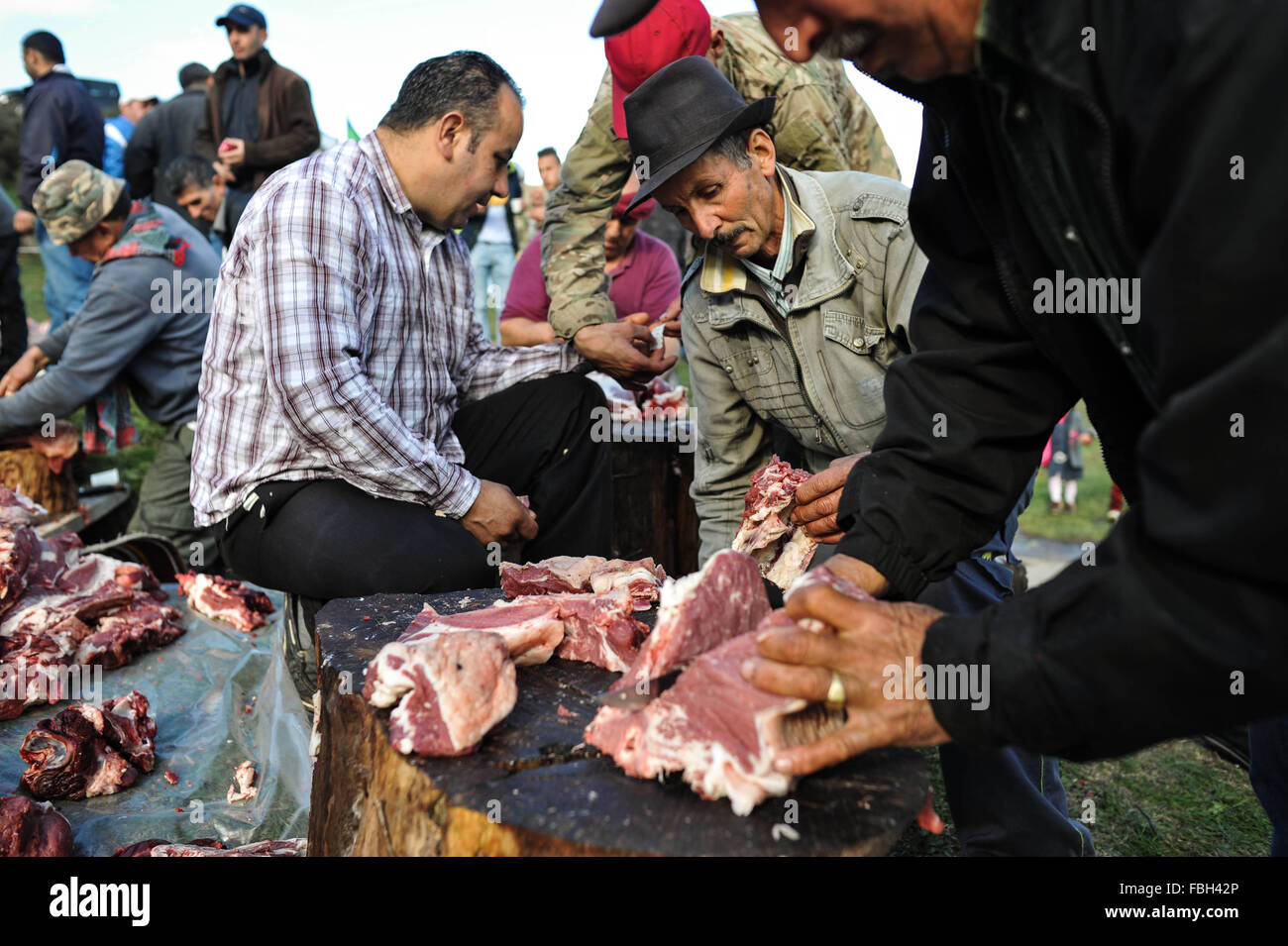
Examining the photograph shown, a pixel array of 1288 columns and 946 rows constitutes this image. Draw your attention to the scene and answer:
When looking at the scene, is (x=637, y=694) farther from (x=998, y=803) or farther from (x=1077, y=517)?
(x=1077, y=517)

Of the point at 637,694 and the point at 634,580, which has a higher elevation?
the point at 634,580

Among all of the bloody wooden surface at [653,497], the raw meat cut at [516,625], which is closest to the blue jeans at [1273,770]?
the raw meat cut at [516,625]

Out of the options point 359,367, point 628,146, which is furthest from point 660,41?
point 359,367

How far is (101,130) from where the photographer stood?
29.6ft

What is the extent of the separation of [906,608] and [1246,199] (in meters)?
0.75

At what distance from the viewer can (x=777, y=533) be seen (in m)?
3.03

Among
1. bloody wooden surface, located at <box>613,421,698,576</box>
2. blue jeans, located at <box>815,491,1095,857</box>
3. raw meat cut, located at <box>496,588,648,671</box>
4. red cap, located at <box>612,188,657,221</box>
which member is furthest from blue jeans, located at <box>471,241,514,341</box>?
raw meat cut, located at <box>496,588,648,671</box>

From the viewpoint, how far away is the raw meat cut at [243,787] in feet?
10.9

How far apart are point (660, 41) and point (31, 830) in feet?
12.2

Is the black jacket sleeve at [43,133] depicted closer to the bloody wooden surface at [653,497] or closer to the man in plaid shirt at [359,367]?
the man in plaid shirt at [359,367]

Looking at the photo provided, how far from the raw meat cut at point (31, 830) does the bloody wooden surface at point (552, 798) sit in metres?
1.24

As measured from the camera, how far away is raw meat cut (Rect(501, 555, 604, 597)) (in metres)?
2.63

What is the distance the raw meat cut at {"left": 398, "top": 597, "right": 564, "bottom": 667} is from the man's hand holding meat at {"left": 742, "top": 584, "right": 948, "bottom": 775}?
0.75m

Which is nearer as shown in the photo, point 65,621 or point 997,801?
point 997,801
